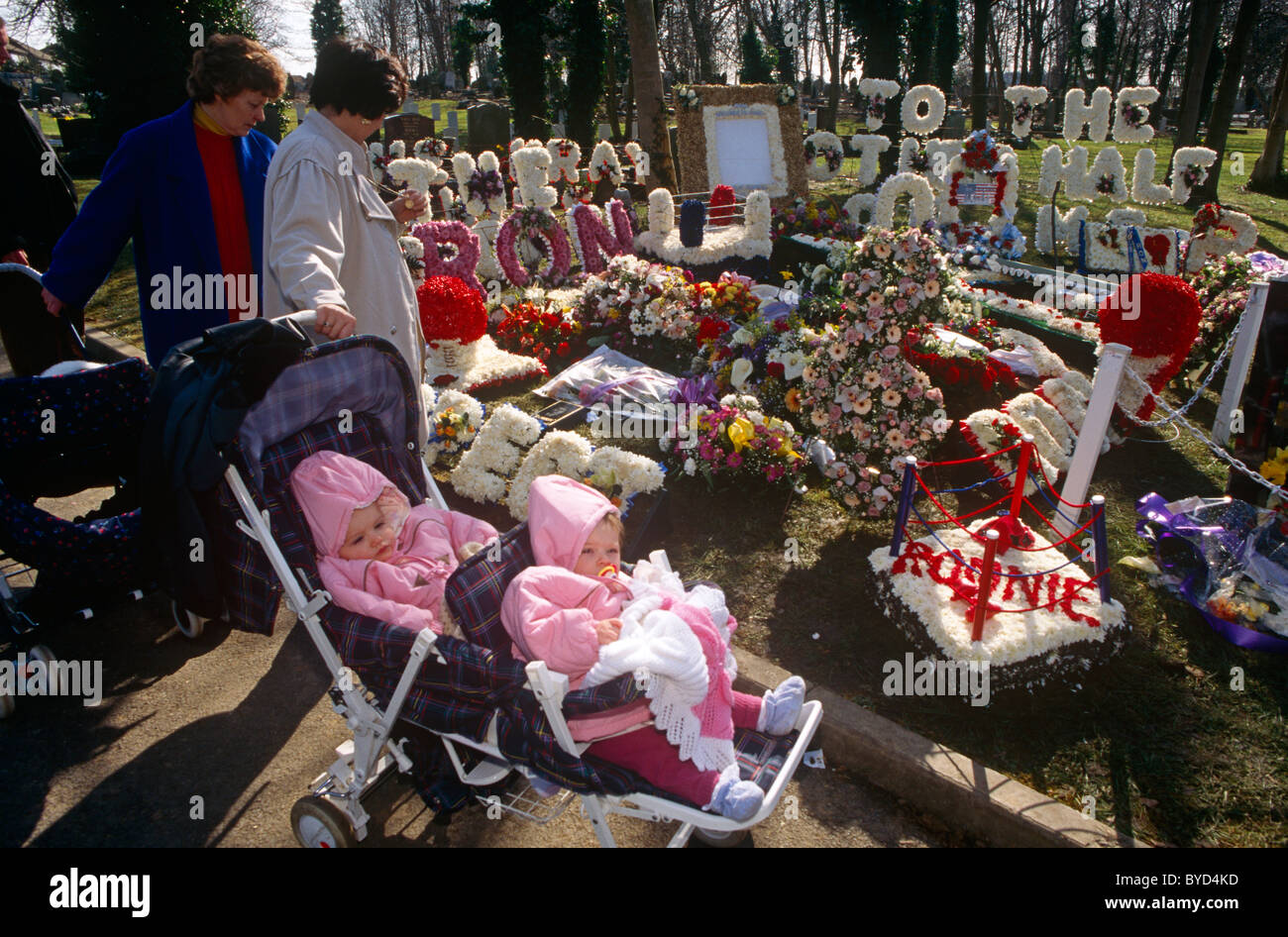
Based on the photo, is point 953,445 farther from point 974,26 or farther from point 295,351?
point 974,26

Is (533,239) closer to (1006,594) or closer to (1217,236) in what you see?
(1217,236)

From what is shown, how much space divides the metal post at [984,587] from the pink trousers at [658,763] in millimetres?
1672

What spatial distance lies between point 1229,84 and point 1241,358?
38.0 ft

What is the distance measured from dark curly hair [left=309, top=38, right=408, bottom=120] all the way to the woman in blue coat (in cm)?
32

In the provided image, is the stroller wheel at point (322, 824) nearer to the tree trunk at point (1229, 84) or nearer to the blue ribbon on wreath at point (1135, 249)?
the blue ribbon on wreath at point (1135, 249)

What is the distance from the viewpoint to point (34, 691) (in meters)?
3.75

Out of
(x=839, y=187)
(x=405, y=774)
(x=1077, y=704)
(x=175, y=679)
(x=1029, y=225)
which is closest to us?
(x=405, y=774)

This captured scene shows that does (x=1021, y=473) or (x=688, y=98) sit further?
Answer: (x=688, y=98)

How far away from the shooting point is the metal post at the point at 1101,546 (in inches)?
138

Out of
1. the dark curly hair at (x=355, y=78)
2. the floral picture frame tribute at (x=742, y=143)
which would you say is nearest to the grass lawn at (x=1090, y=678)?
the dark curly hair at (x=355, y=78)

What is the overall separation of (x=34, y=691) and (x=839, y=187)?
19.2 metres

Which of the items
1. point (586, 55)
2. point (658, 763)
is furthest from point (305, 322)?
point (586, 55)

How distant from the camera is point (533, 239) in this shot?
31.9ft
